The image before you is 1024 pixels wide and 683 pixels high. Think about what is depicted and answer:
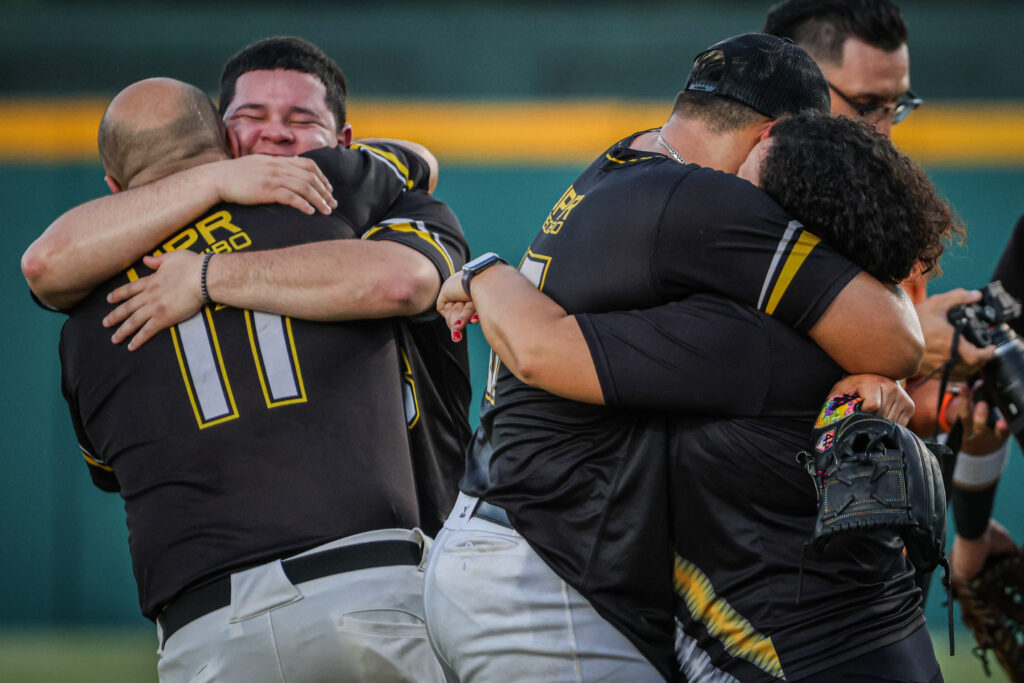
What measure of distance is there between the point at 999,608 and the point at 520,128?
502 cm

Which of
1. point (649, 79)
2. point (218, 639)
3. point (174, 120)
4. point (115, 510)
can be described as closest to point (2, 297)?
point (115, 510)

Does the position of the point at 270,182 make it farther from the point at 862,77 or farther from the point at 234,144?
the point at 862,77

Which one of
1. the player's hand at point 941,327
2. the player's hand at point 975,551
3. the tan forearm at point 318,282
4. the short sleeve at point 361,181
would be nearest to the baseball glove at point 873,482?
the player's hand at point 941,327

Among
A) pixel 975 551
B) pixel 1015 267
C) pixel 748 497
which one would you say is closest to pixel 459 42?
pixel 1015 267

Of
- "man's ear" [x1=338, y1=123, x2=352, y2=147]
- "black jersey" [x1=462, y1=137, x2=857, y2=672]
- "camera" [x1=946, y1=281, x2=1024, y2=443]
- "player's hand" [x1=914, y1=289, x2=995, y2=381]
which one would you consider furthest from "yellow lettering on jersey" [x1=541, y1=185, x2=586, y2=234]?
"man's ear" [x1=338, y1=123, x2=352, y2=147]

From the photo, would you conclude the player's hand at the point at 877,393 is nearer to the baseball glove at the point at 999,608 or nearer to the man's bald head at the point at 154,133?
the man's bald head at the point at 154,133

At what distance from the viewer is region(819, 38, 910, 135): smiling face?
12.5 ft

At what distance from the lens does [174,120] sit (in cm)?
294

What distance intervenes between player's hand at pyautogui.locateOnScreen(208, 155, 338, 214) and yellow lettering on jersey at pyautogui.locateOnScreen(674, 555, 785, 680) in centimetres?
129

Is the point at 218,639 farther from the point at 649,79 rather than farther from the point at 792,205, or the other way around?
the point at 649,79

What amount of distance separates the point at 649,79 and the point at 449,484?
18.2ft

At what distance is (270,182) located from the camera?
2805 millimetres

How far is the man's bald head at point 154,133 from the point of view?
291 centimetres

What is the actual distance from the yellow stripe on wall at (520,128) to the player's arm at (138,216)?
17.2 ft
